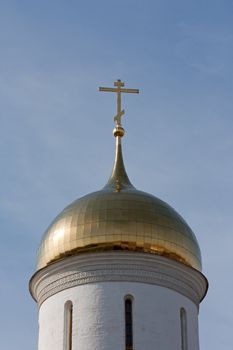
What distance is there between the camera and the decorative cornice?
52.0ft

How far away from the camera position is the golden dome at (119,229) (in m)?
→ 15.9

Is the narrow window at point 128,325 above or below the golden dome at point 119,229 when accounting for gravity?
below

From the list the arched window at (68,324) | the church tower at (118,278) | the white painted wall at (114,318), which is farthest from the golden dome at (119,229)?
the arched window at (68,324)

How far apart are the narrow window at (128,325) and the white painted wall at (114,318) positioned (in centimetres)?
7

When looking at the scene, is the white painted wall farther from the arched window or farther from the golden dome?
the golden dome

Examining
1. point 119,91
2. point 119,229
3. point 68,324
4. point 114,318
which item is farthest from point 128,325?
point 119,91

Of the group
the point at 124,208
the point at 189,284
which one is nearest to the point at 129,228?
the point at 124,208

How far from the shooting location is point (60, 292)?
16.1 metres

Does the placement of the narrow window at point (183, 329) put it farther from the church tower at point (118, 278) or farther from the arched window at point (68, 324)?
the arched window at point (68, 324)

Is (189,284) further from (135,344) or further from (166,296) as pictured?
(135,344)

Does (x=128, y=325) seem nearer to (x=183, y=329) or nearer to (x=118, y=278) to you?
(x=118, y=278)

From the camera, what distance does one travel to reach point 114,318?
15438 millimetres

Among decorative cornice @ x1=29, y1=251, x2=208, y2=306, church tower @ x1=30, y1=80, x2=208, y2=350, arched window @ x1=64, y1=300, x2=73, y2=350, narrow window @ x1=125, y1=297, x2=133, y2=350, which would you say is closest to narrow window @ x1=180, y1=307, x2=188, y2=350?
church tower @ x1=30, y1=80, x2=208, y2=350

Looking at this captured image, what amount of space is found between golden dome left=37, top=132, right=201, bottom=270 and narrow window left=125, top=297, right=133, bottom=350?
896mm
